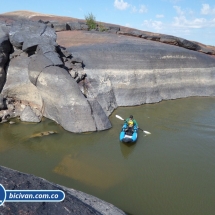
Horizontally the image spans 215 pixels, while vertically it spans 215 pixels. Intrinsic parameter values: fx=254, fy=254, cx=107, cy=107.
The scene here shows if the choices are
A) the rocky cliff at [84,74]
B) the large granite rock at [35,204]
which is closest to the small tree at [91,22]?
the rocky cliff at [84,74]

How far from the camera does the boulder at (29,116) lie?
12.4 metres

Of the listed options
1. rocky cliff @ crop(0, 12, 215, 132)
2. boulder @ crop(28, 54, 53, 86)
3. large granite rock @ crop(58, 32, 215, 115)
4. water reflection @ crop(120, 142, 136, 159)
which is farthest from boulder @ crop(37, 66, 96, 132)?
large granite rock @ crop(58, 32, 215, 115)

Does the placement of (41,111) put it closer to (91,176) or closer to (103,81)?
(103,81)

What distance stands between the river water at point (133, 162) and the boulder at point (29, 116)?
29 cm

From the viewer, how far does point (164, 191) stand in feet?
25.3

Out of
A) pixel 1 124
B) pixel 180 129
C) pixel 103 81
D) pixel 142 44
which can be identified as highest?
pixel 142 44

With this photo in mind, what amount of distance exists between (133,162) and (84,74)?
6.61 metres

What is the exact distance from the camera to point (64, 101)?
11727mm

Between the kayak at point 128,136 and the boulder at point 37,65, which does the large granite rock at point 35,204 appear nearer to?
the kayak at point 128,136

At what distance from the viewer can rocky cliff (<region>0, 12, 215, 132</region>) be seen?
1202 cm

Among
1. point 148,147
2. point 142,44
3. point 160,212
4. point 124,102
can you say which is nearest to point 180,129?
point 148,147

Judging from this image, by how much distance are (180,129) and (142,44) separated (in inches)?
335

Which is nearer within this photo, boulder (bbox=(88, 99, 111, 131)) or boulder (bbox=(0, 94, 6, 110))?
boulder (bbox=(88, 99, 111, 131))

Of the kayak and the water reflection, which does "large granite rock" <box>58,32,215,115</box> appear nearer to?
the kayak
